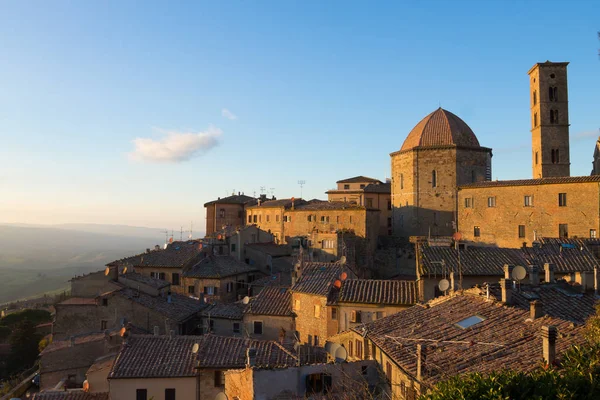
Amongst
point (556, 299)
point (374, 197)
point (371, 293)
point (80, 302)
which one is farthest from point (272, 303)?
point (374, 197)

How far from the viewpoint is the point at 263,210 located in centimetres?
5978

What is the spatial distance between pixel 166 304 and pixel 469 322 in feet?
71.4

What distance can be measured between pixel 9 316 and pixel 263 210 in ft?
93.7

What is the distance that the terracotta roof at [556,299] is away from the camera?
50.3ft

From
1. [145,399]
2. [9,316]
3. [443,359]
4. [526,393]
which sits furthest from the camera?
[9,316]

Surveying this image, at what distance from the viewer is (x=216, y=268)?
4019 centimetres

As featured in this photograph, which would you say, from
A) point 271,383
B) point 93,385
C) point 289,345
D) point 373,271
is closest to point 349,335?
point 289,345

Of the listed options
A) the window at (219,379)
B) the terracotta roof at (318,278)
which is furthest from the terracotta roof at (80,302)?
the window at (219,379)

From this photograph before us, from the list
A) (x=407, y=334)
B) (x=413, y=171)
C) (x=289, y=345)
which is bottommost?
(x=289, y=345)

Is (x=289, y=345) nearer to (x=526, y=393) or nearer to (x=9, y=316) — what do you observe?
(x=526, y=393)

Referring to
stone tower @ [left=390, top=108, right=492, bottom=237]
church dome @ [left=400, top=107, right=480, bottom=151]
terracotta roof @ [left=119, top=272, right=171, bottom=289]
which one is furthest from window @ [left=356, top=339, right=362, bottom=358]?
church dome @ [left=400, top=107, right=480, bottom=151]

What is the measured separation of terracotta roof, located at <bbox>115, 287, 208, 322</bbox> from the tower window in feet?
138

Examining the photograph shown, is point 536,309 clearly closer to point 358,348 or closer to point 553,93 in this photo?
point 358,348

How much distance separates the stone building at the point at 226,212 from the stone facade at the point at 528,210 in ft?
112
